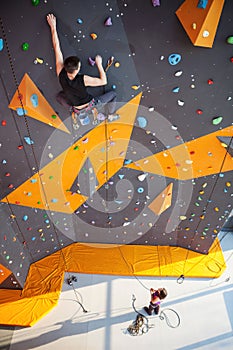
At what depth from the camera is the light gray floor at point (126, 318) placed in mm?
4215

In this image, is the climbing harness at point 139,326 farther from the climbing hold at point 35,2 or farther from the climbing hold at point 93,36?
the climbing hold at point 35,2

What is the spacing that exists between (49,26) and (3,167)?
1.48 meters

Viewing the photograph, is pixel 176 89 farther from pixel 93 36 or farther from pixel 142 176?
pixel 142 176

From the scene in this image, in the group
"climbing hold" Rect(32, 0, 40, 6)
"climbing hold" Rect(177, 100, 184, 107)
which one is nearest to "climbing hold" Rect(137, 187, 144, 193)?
"climbing hold" Rect(177, 100, 184, 107)

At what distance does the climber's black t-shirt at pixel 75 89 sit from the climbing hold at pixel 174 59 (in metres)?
0.67

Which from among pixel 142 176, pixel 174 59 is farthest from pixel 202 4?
pixel 142 176

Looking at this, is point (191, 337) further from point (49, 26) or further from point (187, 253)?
point (49, 26)

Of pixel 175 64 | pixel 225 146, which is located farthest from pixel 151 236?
pixel 175 64

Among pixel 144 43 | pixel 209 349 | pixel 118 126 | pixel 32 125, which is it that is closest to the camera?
pixel 144 43

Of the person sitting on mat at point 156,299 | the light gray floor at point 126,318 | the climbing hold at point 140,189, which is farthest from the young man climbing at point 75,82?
the light gray floor at point 126,318

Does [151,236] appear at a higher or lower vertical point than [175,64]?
lower

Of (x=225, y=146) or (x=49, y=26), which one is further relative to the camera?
(x=225, y=146)

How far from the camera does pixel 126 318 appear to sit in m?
4.43

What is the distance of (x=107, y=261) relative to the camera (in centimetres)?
498
